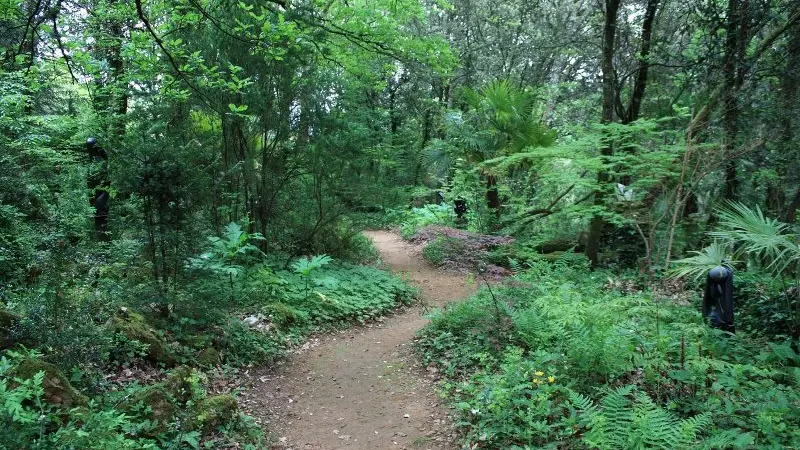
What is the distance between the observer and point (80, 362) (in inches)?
154

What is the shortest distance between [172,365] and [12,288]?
177cm

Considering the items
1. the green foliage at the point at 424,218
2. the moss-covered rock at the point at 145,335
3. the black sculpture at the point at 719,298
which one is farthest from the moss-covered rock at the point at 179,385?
the green foliage at the point at 424,218

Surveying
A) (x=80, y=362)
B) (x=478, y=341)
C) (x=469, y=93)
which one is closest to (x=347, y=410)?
(x=478, y=341)

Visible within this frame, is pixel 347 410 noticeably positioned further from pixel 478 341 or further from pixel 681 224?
pixel 681 224

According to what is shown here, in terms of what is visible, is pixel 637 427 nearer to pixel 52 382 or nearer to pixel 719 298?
pixel 719 298

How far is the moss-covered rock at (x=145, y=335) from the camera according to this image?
16.0 ft

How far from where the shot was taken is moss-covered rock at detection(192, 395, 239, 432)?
4.14 metres

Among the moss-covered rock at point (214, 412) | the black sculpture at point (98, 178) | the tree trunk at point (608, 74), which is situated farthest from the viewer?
the tree trunk at point (608, 74)

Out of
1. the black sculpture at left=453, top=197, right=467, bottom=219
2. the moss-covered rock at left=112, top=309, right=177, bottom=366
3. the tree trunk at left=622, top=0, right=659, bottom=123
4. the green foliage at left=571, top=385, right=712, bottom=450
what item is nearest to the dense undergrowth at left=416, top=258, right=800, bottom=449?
the green foliage at left=571, top=385, right=712, bottom=450

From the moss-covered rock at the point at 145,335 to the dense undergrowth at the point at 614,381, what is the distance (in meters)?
3.06

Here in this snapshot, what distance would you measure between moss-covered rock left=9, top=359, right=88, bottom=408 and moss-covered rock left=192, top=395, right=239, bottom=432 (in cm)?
95

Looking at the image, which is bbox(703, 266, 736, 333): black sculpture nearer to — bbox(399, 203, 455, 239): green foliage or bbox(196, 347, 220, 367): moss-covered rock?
bbox(196, 347, 220, 367): moss-covered rock

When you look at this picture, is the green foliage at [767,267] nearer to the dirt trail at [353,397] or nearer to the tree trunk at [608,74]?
the tree trunk at [608,74]

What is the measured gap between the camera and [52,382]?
3.36 meters
